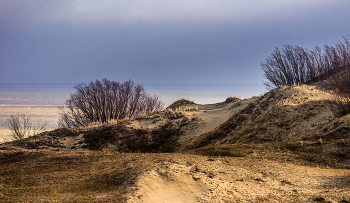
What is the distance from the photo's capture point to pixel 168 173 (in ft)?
17.8

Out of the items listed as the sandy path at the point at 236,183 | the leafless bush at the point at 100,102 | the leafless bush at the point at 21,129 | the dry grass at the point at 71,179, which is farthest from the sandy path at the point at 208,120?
the leafless bush at the point at 21,129

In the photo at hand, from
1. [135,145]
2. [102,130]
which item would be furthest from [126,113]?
[135,145]

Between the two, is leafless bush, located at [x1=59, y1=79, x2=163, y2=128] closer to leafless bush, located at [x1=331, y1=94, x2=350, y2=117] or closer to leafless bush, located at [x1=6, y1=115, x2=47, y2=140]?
leafless bush, located at [x1=6, y1=115, x2=47, y2=140]

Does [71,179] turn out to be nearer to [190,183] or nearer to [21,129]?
[190,183]

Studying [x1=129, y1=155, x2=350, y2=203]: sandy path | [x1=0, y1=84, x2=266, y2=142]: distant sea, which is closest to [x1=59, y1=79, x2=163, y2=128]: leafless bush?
[x1=0, y1=84, x2=266, y2=142]: distant sea

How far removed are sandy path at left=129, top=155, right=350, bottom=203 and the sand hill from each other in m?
0.02

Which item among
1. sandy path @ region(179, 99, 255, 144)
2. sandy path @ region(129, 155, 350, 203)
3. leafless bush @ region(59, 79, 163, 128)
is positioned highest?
leafless bush @ region(59, 79, 163, 128)

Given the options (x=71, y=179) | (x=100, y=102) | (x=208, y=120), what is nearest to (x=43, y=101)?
(x=100, y=102)

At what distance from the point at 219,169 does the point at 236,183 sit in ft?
2.90

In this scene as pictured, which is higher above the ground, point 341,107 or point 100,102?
point 100,102

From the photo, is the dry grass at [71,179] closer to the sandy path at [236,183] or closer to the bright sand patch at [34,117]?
the sandy path at [236,183]

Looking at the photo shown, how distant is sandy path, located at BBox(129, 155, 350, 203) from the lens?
15.3 feet

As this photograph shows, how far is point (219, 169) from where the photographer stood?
6152 mm

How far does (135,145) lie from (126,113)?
977 centimetres
